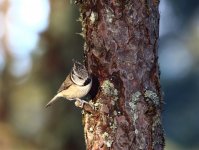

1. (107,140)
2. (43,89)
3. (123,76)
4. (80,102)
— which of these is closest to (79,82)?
(80,102)

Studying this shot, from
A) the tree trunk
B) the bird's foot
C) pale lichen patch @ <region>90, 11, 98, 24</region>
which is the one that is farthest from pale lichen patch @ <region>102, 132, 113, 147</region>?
pale lichen patch @ <region>90, 11, 98, 24</region>

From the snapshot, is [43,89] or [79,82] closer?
[79,82]

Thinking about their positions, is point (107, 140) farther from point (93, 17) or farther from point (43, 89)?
point (43, 89)

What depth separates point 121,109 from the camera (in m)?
3.54

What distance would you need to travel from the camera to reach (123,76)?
11.7 feet

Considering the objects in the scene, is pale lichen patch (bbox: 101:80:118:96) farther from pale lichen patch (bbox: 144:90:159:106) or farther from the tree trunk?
pale lichen patch (bbox: 144:90:159:106)

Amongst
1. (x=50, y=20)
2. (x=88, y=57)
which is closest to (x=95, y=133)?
(x=88, y=57)

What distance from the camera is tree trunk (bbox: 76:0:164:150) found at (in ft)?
11.6

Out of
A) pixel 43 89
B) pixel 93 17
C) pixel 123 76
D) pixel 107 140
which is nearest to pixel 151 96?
pixel 123 76

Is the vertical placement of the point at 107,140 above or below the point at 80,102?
below

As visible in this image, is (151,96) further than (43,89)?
No

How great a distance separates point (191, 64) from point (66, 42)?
6.18m

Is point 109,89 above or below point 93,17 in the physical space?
below

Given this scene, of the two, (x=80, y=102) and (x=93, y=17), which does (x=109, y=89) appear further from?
(x=93, y=17)
